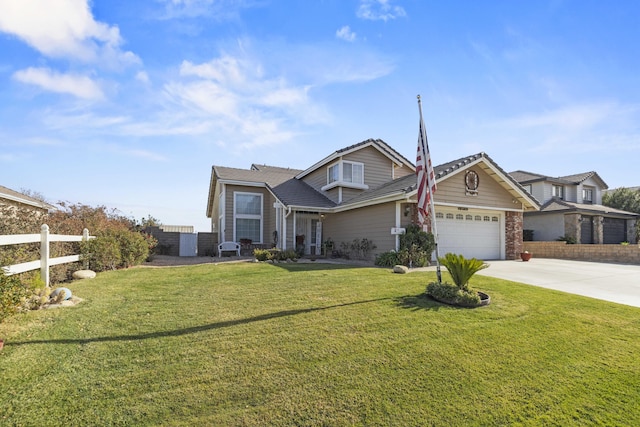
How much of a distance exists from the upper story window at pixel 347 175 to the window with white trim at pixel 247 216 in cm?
469

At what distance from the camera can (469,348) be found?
4648 millimetres

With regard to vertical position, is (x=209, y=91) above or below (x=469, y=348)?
above

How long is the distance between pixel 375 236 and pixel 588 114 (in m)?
8.88

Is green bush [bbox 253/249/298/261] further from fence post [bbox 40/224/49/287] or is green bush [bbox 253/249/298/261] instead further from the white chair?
fence post [bbox 40/224/49/287]

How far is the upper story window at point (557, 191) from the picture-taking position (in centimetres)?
2671

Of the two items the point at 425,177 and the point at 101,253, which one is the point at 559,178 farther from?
the point at 101,253

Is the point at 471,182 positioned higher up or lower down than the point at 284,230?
higher up

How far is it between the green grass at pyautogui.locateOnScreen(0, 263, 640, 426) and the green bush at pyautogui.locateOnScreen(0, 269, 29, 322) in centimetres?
31

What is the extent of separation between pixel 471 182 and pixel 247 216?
12.3 metres

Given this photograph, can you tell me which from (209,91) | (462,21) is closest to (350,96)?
(462,21)

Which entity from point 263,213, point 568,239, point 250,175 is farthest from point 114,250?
point 568,239

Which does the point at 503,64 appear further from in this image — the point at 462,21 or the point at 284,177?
the point at 284,177

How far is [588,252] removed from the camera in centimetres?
1791

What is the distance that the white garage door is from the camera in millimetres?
14812
